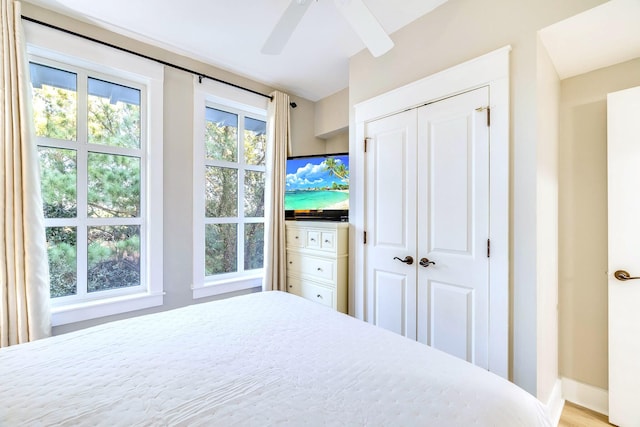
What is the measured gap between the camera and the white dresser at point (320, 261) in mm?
2447

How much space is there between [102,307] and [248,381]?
1.87 meters

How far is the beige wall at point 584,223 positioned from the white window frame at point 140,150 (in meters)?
3.01

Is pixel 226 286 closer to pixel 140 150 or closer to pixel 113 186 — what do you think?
pixel 113 186

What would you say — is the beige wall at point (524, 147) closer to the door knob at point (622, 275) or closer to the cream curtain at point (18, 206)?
the door knob at point (622, 275)

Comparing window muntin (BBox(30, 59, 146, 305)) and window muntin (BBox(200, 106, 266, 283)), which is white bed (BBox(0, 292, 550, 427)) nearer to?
window muntin (BBox(30, 59, 146, 305))

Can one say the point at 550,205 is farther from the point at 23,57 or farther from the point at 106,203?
the point at 23,57

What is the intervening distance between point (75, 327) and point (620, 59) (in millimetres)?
3974

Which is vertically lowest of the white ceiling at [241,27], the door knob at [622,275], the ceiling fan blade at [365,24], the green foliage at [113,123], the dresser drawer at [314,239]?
the door knob at [622,275]

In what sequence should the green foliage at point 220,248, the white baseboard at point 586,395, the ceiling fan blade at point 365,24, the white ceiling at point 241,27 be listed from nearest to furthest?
the ceiling fan blade at point 365,24, the white baseboard at point 586,395, the white ceiling at point 241,27, the green foliage at point 220,248

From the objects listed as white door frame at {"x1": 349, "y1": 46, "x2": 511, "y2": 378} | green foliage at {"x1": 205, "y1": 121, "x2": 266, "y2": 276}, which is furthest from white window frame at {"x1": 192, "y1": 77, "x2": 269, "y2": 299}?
white door frame at {"x1": 349, "y1": 46, "x2": 511, "y2": 378}

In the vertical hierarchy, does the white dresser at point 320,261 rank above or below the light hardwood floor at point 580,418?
above

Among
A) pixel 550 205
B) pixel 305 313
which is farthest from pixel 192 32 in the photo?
pixel 550 205

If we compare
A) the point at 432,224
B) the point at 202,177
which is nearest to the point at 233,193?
the point at 202,177

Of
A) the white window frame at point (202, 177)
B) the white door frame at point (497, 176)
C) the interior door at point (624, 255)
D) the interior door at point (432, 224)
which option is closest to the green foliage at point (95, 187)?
the white window frame at point (202, 177)
